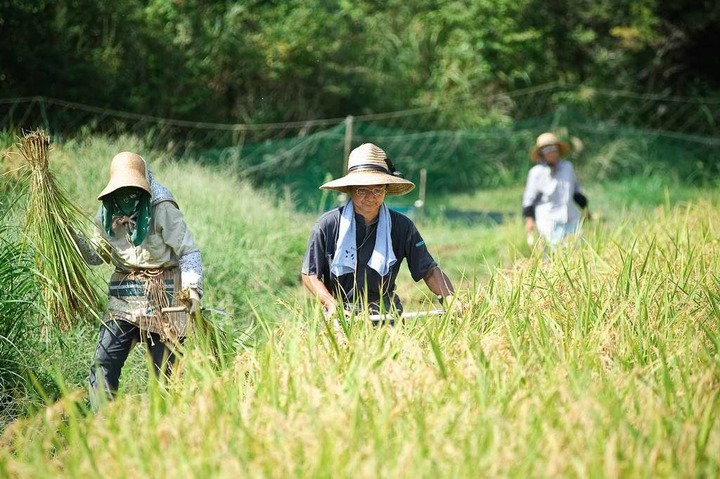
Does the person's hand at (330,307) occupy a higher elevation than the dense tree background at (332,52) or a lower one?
lower

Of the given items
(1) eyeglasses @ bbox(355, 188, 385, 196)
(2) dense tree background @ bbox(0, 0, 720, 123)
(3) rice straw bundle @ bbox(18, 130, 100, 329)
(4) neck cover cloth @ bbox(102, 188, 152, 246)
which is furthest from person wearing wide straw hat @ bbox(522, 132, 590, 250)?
(2) dense tree background @ bbox(0, 0, 720, 123)

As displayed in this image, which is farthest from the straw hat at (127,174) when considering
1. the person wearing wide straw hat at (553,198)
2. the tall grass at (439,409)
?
the person wearing wide straw hat at (553,198)

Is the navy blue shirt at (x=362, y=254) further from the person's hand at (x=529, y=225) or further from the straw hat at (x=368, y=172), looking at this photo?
the person's hand at (x=529, y=225)

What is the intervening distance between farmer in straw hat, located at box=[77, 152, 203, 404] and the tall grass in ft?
1.90

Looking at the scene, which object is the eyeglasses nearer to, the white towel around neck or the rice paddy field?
the white towel around neck

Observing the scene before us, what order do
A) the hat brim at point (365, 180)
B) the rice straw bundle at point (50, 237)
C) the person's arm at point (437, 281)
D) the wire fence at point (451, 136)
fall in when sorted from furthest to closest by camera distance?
the wire fence at point (451, 136), the person's arm at point (437, 281), the hat brim at point (365, 180), the rice straw bundle at point (50, 237)

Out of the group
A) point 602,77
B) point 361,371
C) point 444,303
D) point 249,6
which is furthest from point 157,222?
point 602,77

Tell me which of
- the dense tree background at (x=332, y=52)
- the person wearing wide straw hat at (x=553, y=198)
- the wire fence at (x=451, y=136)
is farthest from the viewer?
the dense tree background at (x=332, y=52)

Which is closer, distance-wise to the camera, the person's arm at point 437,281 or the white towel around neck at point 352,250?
the white towel around neck at point 352,250

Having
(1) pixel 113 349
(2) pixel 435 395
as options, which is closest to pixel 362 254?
(1) pixel 113 349

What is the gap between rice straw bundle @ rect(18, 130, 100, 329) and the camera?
13.8 ft

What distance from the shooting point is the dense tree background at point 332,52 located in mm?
11844

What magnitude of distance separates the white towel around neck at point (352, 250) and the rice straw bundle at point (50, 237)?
1089 mm

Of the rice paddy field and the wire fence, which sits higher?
the wire fence
